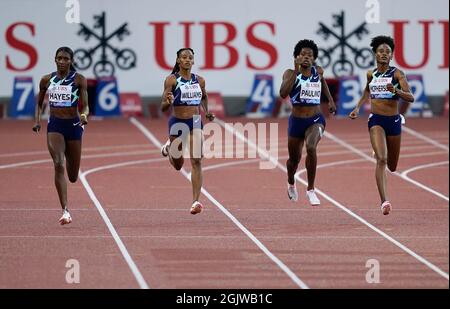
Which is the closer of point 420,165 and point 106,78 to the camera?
point 420,165

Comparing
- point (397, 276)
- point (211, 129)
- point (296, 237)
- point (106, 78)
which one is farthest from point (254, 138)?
point (397, 276)

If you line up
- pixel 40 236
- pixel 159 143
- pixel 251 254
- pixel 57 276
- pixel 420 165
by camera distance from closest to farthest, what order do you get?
pixel 57 276
pixel 251 254
pixel 40 236
pixel 420 165
pixel 159 143

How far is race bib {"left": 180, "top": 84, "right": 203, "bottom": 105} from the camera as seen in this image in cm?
1495

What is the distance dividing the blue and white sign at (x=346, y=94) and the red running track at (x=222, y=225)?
16.2 feet

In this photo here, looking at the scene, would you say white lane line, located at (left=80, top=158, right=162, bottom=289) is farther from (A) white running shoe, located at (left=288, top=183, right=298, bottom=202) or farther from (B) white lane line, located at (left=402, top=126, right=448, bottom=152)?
(B) white lane line, located at (left=402, top=126, right=448, bottom=152)

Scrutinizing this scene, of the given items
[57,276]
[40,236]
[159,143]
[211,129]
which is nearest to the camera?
[57,276]

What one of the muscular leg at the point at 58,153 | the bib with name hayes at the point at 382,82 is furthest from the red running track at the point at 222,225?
the bib with name hayes at the point at 382,82

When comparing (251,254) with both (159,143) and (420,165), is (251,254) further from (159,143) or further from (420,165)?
(159,143)

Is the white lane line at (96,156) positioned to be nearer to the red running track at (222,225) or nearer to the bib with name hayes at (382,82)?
the red running track at (222,225)

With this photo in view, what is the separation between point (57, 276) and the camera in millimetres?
14586

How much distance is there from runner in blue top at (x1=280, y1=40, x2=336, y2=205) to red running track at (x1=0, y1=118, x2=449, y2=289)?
40.9 inches

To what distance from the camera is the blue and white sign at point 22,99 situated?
3416 centimetres

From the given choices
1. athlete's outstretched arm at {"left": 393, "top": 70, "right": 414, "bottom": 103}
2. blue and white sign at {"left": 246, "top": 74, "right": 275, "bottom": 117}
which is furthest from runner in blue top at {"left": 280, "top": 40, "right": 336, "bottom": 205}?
blue and white sign at {"left": 246, "top": 74, "right": 275, "bottom": 117}
